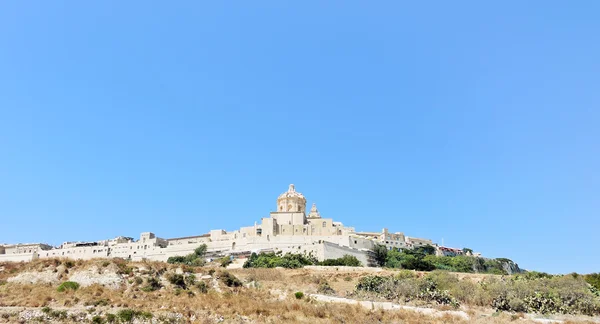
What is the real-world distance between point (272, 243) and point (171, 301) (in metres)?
50.5

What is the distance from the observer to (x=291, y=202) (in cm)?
8719

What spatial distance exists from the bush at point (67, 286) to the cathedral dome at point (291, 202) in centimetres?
6071

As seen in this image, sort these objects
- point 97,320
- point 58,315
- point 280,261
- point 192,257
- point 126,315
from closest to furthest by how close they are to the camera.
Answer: point 97,320
point 58,315
point 126,315
point 280,261
point 192,257

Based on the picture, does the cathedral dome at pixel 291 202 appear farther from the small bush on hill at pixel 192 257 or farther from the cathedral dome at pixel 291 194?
the small bush on hill at pixel 192 257

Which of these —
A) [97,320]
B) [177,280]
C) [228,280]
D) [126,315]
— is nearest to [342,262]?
[228,280]

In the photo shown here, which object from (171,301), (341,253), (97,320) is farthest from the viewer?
(341,253)

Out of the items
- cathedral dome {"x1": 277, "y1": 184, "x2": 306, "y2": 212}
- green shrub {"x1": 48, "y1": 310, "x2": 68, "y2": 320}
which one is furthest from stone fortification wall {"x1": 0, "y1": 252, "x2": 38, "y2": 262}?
green shrub {"x1": 48, "y1": 310, "x2": 68, "y2": 320}

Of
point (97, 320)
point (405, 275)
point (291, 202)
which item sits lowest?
point (97, 320)

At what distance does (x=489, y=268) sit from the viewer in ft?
260

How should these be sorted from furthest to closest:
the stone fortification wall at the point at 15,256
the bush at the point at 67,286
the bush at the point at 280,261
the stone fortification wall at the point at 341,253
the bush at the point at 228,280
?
the stone fortification wall at the point at 15,256, the stone fortification wall at the point at 341,253, the bush at the point at 280,261, the bush at the point at 228,280, the bush at the point at 67,286

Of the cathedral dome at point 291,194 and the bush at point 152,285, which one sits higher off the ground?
the cathedral dome at point 291,194

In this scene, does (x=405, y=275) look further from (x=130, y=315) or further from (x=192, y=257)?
(x=192, y=257)

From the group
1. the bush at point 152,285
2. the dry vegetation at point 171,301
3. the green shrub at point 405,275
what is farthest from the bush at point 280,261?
the bush at point 152,285

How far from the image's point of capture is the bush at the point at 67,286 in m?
25.1
